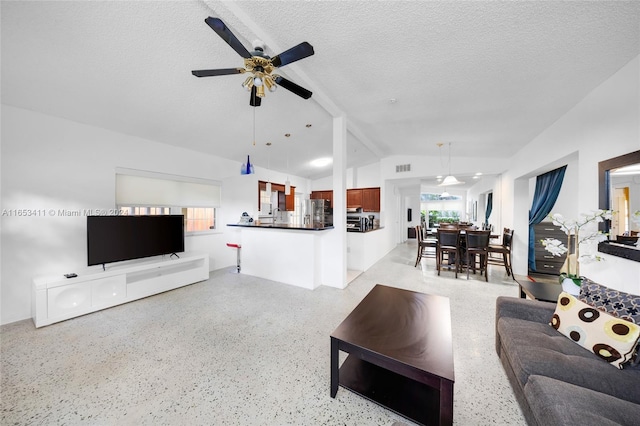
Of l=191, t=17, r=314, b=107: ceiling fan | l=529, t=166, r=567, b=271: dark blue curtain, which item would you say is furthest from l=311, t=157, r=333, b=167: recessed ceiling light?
l=529, t=166, r=567, b=271: dark blue curtain

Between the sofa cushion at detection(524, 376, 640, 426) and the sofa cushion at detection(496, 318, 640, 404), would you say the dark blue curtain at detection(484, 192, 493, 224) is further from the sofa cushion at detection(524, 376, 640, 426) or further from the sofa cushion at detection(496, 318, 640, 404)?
the sofa cushion at detection(524, 376, 640, 426)

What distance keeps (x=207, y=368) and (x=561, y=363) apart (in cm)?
246

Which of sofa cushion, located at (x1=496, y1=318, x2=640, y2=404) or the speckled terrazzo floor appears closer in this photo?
sofa cushion, located at (x1=496, y1=318, x2=640, y2=404)

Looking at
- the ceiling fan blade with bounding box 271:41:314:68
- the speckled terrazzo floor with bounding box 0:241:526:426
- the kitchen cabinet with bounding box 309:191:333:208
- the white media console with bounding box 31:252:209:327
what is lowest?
the speckled terrazzo floor with bounding box 0:241:526:426

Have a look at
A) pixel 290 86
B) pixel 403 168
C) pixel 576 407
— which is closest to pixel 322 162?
pixel 403 168

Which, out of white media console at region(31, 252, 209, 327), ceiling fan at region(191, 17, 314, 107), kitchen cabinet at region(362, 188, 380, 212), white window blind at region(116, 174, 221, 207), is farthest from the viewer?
kitchen cabinet at region(362, 188, 380, 212)

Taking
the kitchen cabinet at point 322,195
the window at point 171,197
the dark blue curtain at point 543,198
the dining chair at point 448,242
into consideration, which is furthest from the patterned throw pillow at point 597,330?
the kitchen cabinet at point 322,195

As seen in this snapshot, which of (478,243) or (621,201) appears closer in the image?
(621,201)

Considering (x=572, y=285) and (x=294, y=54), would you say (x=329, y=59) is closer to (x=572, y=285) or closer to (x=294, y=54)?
(x=294, y=54)

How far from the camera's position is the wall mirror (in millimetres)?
1706

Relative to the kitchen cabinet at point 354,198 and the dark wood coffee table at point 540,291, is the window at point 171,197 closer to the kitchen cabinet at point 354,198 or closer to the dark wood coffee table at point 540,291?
the kitchen cabinet at point 354,198

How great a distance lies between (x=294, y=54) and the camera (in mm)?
1621

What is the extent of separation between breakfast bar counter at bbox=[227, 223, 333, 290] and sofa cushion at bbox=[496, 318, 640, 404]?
101 inches

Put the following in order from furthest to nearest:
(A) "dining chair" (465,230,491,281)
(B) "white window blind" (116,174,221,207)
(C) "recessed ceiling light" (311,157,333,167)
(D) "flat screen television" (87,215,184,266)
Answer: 1. (C) "recessed ceiling light" (311,157,333,167)
2. (A) "dining chair" (465,230,491,281)
3. (B) "white window blind" (116,174,221,207)
4. (D) "flat screen television" (87,215,184,266)
